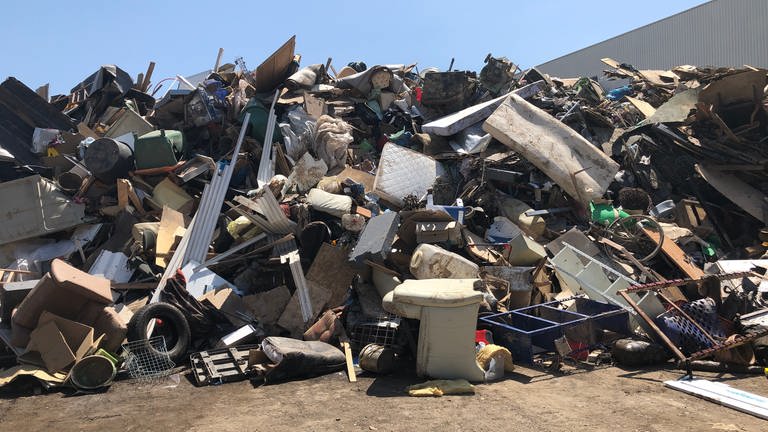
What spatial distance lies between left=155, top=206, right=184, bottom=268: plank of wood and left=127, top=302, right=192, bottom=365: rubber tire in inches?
58.0

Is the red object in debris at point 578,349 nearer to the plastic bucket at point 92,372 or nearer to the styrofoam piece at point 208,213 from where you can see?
the plastic bucket at point 92,372

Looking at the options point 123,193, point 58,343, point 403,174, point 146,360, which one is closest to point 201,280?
point 146,360

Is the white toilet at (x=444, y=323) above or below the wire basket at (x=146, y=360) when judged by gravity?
above

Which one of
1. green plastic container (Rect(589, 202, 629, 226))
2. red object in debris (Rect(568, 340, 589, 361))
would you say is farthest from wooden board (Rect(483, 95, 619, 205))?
red object in debris (Rect(568, 340, 589, 361))

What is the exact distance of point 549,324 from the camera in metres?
5.72

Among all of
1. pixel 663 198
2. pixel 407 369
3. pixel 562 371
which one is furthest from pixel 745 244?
pixel 407 369

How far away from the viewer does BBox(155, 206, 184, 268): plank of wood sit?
24.5 feet

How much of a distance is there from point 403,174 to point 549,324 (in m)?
3.33

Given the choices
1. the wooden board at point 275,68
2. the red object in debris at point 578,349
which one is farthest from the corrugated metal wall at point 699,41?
the red object in debris at point 578,349

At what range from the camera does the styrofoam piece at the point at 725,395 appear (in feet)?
13.3

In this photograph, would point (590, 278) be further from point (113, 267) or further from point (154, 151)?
point (154, 151)

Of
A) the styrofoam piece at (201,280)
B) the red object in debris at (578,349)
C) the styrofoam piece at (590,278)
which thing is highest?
the styrofoam piece at (590,278)

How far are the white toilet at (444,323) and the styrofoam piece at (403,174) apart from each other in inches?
122

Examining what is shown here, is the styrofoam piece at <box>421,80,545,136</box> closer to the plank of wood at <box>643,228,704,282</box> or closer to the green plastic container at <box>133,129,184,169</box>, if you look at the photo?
the plank of wood at <box>643,228,704,282</box>
